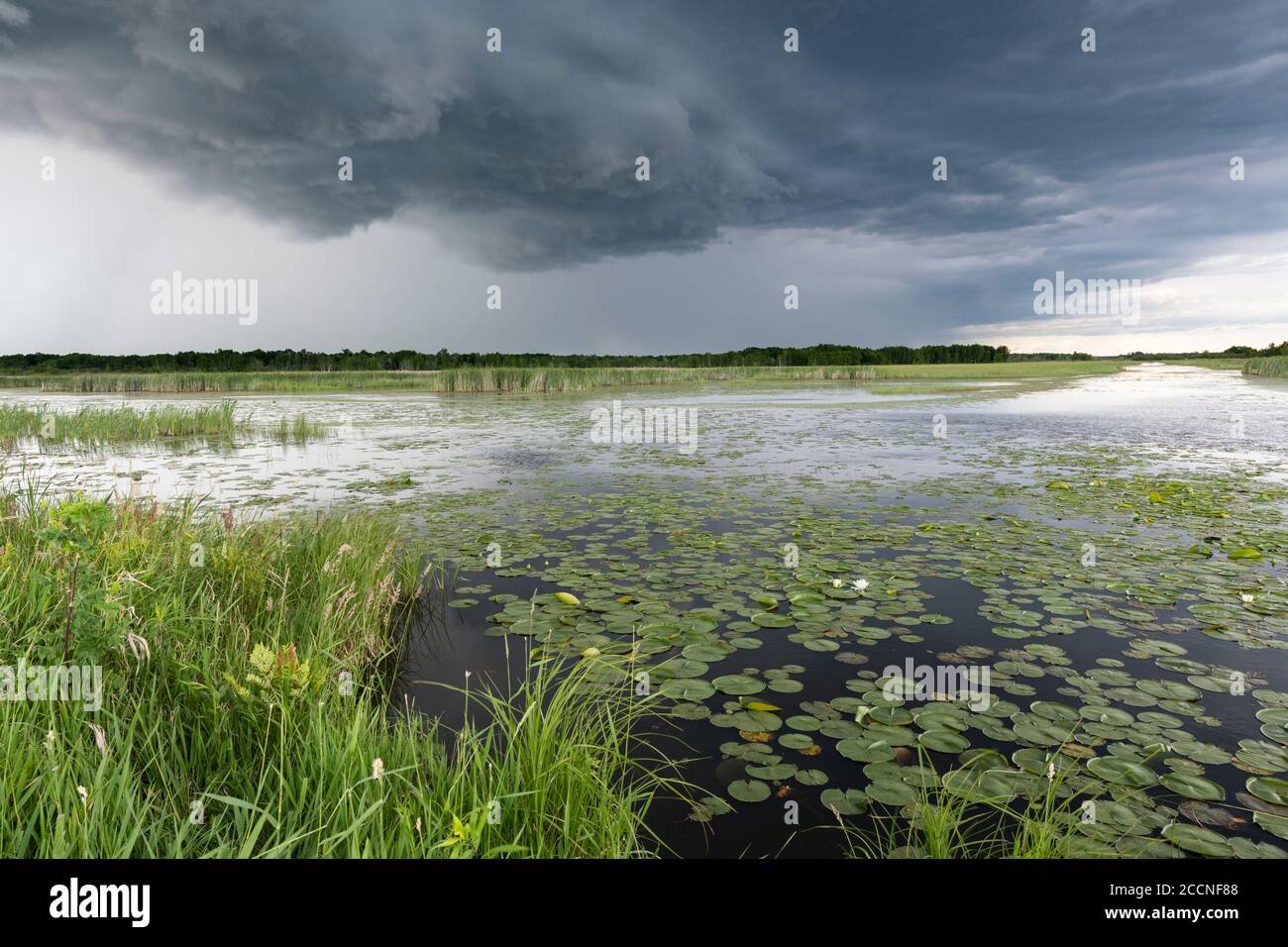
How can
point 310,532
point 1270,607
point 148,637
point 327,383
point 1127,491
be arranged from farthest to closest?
point 327,383 < point 1127,491 < point 310,532 < point 1270,607 < point 148,637

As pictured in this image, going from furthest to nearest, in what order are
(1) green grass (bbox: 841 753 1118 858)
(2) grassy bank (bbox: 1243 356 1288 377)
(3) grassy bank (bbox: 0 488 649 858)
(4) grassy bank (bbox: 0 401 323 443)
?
(2) grassy bank (bbox: 1243 356 1288 377) → (4) grassy bank (bbox: 0 401 323 443) → (1) green grass (bbox: 841 753 1118 858) → (3) grassy bank (bbox: 0 488 649 858)

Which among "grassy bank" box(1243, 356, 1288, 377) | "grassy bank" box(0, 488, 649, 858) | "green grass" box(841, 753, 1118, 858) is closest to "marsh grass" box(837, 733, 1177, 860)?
"green grass" box(841, 753, 1118, 858)

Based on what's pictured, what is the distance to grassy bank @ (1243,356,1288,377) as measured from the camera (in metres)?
46.3

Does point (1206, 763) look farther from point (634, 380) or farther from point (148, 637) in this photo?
point (634, 380)

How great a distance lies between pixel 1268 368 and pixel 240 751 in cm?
6663

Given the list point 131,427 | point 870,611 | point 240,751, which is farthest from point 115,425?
point 870,611

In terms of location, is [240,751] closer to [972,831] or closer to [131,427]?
[972,831]

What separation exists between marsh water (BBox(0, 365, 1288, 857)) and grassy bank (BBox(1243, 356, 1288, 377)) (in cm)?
4745

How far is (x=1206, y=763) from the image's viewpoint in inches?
118

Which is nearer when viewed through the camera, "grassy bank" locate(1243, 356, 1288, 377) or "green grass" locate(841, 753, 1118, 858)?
"green grass" locate(841, 753, 1118, 858)

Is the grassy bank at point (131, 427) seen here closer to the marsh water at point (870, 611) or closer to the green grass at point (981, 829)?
the marsh water at point (870, 611)

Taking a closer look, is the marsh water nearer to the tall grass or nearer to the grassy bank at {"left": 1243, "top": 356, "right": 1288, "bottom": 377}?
the tall grass
